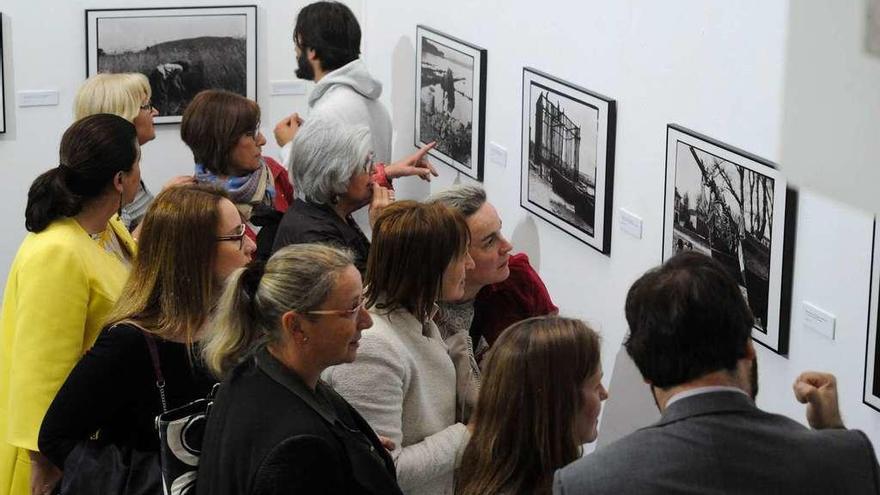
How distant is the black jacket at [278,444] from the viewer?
3180 millimetres

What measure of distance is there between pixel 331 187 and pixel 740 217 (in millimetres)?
1749

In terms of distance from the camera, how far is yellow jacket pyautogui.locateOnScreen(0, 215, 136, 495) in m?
4.64

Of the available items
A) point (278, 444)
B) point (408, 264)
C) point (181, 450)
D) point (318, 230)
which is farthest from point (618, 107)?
point (278, 444)

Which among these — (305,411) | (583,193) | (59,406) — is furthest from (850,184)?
(583,193)

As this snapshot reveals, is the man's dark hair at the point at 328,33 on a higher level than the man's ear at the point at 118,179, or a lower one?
higher

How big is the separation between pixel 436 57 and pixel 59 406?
16.5ft

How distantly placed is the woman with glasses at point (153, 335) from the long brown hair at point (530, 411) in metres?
1.10

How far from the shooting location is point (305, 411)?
10.8 ft

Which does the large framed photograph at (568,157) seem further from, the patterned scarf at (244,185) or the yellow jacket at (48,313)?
the yellow jacket at (48,313)

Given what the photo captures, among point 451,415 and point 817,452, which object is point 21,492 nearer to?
point 451,415

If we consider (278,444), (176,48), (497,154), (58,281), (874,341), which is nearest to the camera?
(278,444)

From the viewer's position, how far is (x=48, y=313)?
4.66 metres

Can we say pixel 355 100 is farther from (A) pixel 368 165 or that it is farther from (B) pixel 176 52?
(B) pixel 176 52

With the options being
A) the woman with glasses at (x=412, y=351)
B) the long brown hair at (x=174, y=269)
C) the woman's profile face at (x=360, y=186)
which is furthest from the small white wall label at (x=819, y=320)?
the long brown hair at (x=174, y=269)
